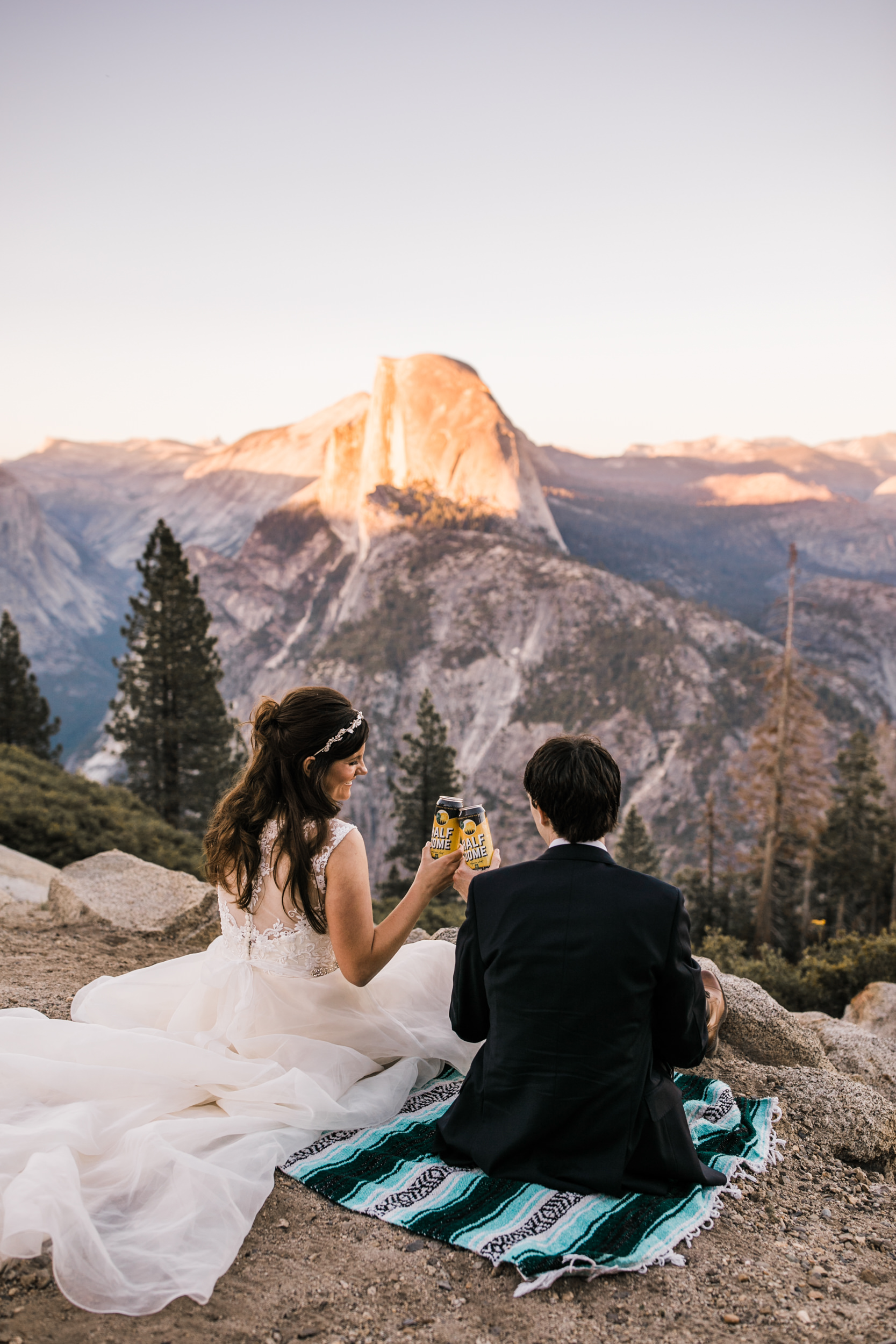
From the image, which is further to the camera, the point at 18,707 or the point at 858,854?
the point at 858,854

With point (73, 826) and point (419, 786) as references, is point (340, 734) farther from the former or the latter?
point (419, 786)

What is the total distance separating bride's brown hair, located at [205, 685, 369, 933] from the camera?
3652 millimetres

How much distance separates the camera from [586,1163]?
3039mm

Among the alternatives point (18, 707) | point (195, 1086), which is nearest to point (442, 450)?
point (18, 707)

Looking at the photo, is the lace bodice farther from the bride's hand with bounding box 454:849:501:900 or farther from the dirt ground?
the dirt ground

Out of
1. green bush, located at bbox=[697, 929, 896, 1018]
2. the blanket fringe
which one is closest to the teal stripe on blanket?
the blanket fringe

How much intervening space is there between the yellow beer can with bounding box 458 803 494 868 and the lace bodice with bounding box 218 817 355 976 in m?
0.55

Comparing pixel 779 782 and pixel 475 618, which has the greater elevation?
pixel 475 618

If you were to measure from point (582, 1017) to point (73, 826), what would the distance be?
11.1 metres

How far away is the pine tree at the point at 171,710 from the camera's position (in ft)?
81.0

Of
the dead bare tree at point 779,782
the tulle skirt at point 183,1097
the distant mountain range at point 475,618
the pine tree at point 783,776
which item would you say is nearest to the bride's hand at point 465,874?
the tulle skirt at point 183,1097

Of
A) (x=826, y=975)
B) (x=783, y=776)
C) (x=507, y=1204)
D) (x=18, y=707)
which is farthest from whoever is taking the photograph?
(x=18, y=707)

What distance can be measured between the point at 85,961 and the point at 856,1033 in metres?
6.08

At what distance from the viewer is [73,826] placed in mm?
12195
